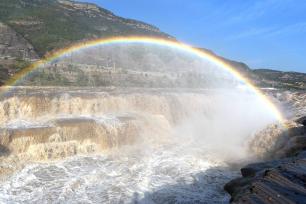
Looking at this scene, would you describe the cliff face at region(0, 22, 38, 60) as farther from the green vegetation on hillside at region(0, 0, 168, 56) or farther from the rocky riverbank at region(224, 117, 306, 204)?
the rocky riverbank at region(224, 117, 306, 204)

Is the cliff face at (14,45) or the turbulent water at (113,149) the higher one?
the cliff face at (14,45)

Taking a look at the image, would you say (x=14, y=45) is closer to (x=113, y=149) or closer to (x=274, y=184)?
(x=113, y=149)

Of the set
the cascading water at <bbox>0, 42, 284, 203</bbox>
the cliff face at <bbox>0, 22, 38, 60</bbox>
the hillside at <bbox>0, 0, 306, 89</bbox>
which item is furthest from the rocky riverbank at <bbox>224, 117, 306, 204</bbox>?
the cliff face at <bbox>0, 22, 38, 60</bbox>

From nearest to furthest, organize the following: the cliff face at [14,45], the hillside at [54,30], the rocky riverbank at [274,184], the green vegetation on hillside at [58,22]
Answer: the rocky riverbank at [274,184], the hillside at [54,30], the cliff face at [14,45], the green vegetation on hillside at [58,22]

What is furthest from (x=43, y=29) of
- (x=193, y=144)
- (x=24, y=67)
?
(x=193, y=144)

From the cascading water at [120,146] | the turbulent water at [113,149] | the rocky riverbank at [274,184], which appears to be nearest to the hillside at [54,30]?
the cascading water at [120,146]

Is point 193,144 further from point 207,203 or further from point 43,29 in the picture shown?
point 43,29

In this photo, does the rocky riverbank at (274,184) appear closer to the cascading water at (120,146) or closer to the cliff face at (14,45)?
the cascading water at (120,146)
